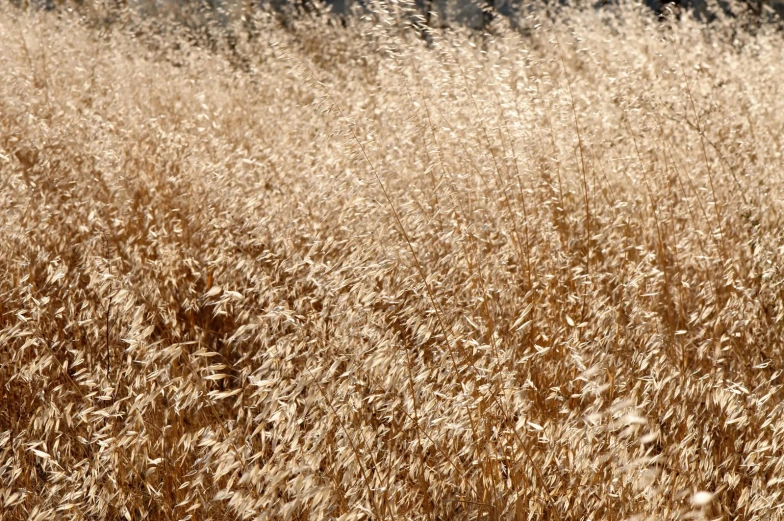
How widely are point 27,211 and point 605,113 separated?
318 centimetres

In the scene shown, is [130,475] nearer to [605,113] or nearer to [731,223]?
[731,223]

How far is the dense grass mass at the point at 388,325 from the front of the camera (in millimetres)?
1526

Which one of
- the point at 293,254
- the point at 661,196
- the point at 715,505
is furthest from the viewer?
the point at 661,196

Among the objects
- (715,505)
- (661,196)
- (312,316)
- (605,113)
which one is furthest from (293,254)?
(605,113)

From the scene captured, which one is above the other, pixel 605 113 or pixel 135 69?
pixel 605 113

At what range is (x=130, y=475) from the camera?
5.15 ft

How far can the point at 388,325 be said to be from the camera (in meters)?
1.94

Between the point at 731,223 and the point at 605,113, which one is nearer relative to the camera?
the point at 731,223

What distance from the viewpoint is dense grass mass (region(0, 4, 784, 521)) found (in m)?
1.53

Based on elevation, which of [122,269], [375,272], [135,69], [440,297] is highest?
[375,272]

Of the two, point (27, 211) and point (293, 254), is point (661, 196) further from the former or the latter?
point (27, 211)

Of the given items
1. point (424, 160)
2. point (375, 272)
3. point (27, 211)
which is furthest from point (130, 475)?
point (424, 160)

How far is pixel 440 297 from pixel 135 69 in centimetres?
438

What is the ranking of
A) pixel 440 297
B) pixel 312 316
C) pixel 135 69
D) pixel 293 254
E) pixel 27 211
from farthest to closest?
pixel 135 69
pixel 27 211
pixel 293 254
pixel 440 297
pixel 312 316
